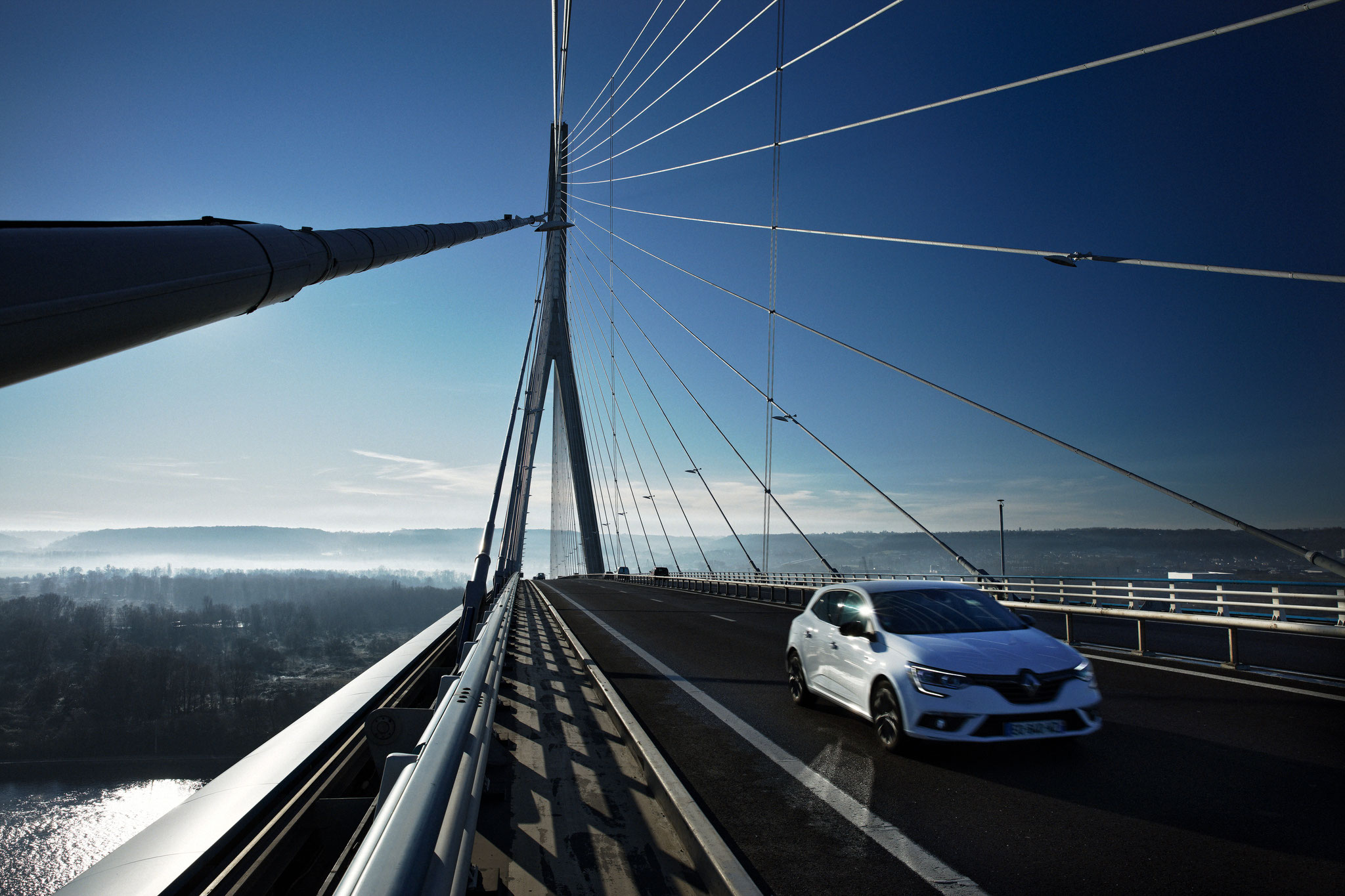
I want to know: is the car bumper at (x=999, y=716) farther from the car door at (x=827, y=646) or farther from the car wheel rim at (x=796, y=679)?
the car wheel rim at (x=796, y=679)

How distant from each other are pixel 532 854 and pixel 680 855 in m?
0.77

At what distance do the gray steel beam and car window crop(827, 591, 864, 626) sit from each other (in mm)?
5565

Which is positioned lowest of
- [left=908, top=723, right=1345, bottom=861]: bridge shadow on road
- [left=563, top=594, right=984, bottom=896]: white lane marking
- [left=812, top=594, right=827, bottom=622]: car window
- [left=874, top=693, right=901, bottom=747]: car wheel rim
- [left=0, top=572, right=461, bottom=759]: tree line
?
[left=0, top=572, right=461, bottom=759]: tree line

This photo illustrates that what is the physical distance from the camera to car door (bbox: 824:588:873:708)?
6.41 m

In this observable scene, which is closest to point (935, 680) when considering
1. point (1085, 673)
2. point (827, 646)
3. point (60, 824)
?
point (1085, 673)

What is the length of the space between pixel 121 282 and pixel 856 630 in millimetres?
5940

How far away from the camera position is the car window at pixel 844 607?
703cm

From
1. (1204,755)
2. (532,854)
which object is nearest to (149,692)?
(532,854)

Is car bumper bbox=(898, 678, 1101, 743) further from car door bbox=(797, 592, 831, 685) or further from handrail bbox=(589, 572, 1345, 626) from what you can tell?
handrail bbox=(589, 572, 1345, 626)

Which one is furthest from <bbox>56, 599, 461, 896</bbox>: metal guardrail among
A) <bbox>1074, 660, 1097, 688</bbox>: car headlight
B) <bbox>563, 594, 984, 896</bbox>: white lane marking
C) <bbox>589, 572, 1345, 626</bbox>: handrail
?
<bbox>589, 572, 1345, 626</bbox>: handrail

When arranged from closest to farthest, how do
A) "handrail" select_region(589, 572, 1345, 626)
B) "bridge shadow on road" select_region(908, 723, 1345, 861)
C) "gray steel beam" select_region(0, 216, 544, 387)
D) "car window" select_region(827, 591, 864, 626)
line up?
1. "gray steel beam" select_region(0, 216, 544, 387)
2. "bridge shadow on road" select_region(908, 723, 1345, 861)
3. "car window" select_region(827, 591, 864, 626)
4. "handrail" select_region(589, 572, 1345, 626)

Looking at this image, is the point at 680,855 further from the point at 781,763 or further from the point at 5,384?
the point at 5,384

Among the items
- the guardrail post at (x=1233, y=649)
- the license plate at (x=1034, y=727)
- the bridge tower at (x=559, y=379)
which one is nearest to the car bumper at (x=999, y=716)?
the license plate at (x=1034, y=727)

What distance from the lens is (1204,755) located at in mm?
5457
